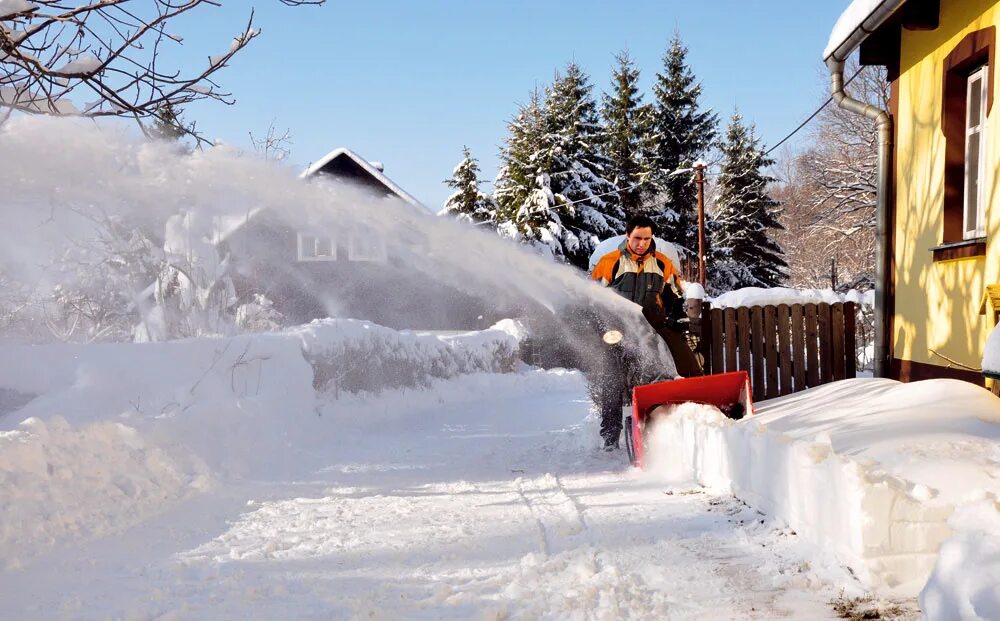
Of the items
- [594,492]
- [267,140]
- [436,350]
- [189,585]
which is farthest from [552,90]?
[189,585]

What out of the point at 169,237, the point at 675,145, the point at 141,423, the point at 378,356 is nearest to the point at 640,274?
the point at 141,423

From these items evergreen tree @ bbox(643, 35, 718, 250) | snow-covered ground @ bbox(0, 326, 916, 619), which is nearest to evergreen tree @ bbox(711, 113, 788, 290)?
evergreen tree @ bbox(643, 35, 718, 250)

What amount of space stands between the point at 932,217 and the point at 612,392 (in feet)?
11.1

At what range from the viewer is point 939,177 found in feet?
21.7

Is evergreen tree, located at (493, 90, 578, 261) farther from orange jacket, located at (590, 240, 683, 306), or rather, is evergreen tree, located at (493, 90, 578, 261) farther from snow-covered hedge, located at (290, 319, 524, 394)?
orange jacket, located at (590, 240, 683, 306)

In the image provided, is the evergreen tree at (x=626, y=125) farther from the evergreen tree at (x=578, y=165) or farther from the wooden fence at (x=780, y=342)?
the wooden fence at (x=780, y=342)

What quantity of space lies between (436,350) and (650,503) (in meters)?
8.94

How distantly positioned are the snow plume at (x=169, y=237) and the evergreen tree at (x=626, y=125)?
23211mm

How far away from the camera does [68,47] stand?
12.3 feet

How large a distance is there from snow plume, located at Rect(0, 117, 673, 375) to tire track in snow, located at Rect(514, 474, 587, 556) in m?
2.06

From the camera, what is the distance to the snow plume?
238 inches

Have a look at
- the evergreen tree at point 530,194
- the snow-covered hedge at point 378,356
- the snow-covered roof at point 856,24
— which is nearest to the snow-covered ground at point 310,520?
the snow-covered hedge at point 378,356

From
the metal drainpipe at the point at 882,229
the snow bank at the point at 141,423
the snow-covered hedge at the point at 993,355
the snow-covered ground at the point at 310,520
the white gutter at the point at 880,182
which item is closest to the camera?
the snow-covered ground at the point at 310,520

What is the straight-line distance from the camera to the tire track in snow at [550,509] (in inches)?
159
